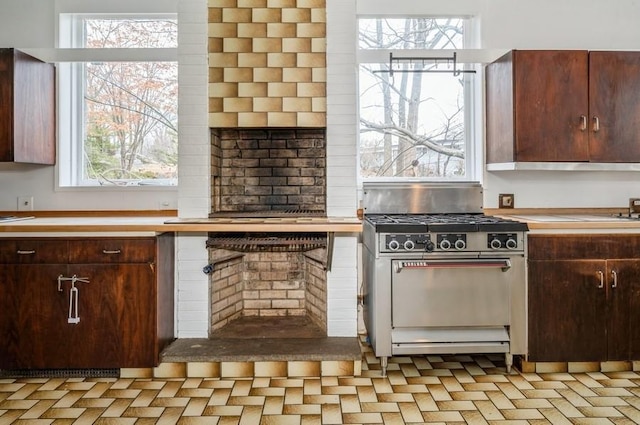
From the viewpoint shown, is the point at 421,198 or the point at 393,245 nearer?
the point at 393,245

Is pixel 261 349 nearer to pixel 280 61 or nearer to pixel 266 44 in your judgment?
pixel 280 61

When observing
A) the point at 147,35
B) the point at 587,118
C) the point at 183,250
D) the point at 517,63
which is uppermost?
the point at 147,35

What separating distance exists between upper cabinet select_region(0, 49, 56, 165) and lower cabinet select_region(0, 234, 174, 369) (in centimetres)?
75

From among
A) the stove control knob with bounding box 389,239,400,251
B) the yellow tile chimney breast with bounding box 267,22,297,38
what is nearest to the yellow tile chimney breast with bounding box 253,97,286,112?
the yellow tile chimney breast with bounding box 267,22,297,38

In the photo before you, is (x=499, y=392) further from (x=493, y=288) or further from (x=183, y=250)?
(x=183, y=250)

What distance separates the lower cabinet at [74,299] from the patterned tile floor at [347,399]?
0.62 feet

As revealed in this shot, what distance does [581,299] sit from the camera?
2471 mm

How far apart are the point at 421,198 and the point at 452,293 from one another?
2.89 ft

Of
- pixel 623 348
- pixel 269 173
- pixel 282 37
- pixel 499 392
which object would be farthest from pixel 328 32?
pixel 623 348

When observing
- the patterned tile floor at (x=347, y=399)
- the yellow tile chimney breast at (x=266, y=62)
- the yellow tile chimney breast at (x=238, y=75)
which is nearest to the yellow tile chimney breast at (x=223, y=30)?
the yellow tile chimney breast at (x=266, y=62)

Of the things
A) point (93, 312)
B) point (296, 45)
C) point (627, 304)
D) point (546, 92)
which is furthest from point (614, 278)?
point (93, 312)

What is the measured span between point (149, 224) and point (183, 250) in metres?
0.38

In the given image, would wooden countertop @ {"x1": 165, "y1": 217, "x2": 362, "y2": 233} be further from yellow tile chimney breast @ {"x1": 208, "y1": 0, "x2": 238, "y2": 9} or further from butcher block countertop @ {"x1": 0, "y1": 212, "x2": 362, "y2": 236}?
yellow tile chimney breast @ {"x1": 208, "y1": 0, "x2": 238, "y2": 9}

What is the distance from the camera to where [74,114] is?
322 cm
